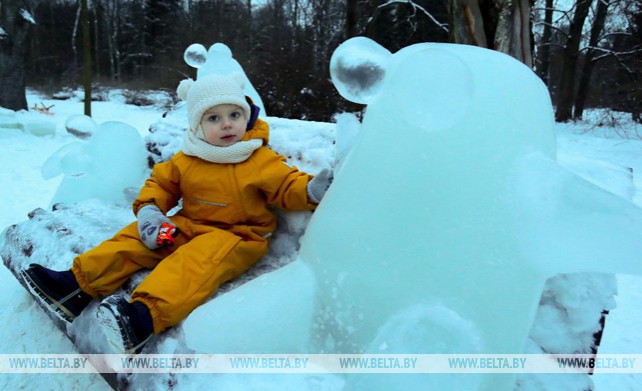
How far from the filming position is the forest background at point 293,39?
26.6 ft

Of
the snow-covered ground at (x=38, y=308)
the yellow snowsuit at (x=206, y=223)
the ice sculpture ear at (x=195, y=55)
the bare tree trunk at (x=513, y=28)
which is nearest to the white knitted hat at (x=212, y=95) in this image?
the yellow snowsuit at (x=206, y=223)

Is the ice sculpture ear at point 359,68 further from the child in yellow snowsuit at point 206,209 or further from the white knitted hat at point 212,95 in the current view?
the white knitted hat at point 212,95

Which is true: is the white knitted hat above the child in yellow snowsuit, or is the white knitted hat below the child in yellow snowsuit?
above

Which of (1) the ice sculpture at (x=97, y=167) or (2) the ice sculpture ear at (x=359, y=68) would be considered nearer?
(2) the ice sculpture ear at (x=359, y=68)

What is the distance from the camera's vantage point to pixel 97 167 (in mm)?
2805

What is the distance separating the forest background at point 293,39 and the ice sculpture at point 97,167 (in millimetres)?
2484

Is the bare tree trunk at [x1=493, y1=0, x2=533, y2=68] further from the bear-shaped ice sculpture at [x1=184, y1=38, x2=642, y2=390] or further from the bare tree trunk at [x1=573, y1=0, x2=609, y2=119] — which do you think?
the bare tree trunk at [x1=573, y1=0, x2=609, y2=119]

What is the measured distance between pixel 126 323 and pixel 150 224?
1.49ft

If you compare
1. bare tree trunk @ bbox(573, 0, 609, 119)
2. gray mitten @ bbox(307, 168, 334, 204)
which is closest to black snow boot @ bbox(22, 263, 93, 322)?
gray mitten @ bbox(307, 168, 334, 204)

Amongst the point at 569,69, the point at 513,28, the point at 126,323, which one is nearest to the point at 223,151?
the point at 126,323

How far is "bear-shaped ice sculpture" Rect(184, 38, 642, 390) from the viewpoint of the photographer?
1.06 meters

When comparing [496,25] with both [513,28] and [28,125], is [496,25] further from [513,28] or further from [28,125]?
[28,125]

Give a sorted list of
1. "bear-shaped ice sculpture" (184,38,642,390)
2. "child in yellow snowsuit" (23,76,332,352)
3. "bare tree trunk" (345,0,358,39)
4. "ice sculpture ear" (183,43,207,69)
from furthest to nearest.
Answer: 1. "bare tree trunk" (345,0,358,39)
2. "ice sculpture ear" (183,43,207,69)
3. "child in yellow snowsuit" (23,76,332,352)
4. "bear-shaped ice sculpture" (184,38,642,390)

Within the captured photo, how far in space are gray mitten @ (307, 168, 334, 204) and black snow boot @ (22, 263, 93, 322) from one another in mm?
907
